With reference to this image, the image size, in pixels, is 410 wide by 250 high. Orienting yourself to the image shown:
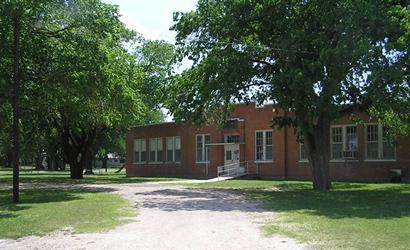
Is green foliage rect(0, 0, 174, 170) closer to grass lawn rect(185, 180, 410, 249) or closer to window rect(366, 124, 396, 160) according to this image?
grass lawn rect(185, 180, 410, 249)

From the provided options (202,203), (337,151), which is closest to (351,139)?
(337,151)

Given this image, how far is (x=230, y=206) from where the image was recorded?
63.5 ft

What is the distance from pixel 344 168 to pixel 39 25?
21.9 m

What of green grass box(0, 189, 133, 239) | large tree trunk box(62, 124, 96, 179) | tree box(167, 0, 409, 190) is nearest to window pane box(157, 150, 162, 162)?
large tree trunk box(62, 124, 96, 179)

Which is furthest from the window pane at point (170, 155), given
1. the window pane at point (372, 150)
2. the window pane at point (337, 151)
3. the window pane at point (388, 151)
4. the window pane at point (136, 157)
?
the window pane at point (388, 151)

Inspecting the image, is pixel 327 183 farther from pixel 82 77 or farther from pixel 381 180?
pixel 82 77

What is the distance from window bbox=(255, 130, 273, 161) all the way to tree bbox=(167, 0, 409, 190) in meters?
13.3

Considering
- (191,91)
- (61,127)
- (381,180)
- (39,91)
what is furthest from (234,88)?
(61,127)

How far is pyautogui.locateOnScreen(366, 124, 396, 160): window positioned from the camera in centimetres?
3538

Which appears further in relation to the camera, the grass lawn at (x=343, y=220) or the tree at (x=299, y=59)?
the tree at (x=299, y=59)

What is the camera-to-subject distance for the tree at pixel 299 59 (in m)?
21.0

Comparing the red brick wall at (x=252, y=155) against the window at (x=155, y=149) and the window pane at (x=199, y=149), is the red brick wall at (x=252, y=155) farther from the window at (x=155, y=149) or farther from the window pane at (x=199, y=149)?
the window at (x=155, y=149)

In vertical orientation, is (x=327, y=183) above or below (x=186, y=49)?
below

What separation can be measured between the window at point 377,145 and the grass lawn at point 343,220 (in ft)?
40.0
